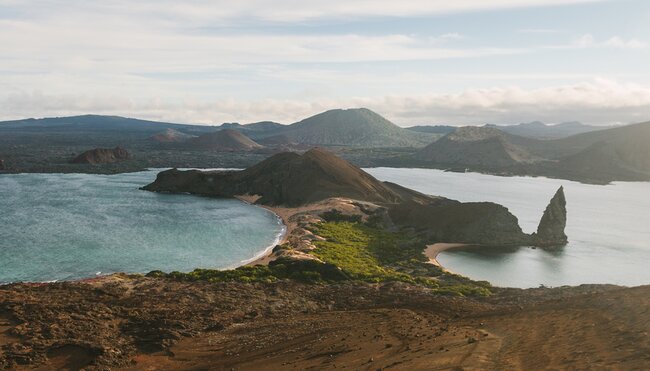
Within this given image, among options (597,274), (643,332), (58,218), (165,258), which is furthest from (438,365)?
(58,218)

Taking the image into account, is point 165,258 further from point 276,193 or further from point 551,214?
point 551,214

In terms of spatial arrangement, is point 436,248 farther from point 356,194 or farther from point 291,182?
point 291,182

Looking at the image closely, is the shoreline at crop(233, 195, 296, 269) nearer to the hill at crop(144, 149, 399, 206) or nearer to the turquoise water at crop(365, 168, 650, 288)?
the hill at crop(144, 149, 399, 206)

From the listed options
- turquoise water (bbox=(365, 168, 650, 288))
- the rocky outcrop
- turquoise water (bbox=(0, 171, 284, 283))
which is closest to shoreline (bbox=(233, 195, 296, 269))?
turquoise water (bbox=(0, 171, 284, 283))

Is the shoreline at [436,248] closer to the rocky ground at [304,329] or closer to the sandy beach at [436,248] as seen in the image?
the sandy beach at [436,248]

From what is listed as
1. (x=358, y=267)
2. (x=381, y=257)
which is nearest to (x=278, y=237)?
(x=381, y=257)

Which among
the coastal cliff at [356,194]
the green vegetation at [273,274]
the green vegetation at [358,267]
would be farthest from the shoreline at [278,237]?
the green vegetation at [273,274]
